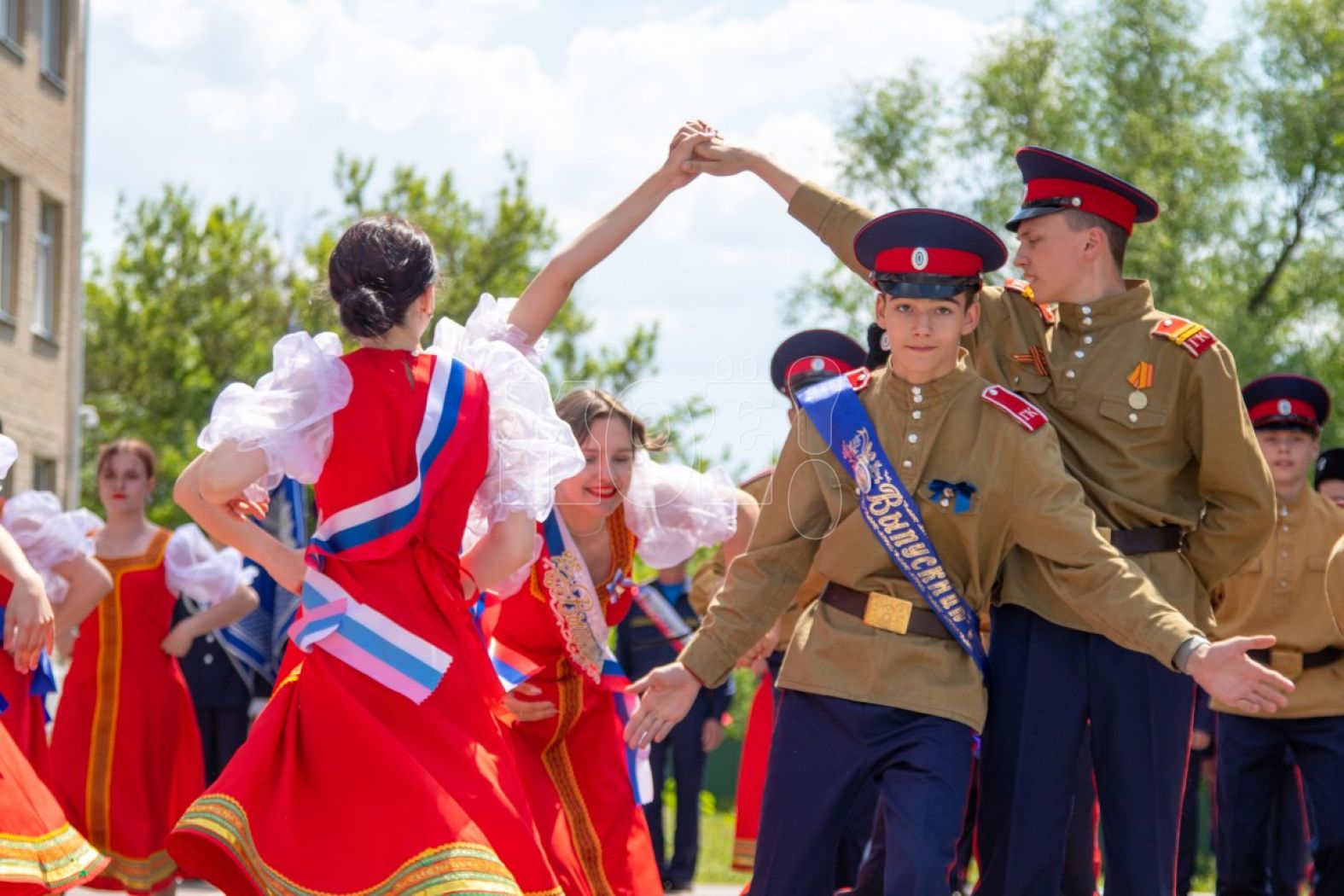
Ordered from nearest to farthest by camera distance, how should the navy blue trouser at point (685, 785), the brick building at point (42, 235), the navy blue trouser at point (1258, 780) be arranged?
the navy blue trouser at point (1258, 780)
the navy blue trouser at point (685, 785)
the brick building at point (42, 235)

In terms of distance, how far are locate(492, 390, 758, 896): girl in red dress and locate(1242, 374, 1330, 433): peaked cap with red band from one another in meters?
2.46

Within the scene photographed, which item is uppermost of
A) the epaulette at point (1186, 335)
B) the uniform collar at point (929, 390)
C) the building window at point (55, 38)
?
the building window at point (55, 38)

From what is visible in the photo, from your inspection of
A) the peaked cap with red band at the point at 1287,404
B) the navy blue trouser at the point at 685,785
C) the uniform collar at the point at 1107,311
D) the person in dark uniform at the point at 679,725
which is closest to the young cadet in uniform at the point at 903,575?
the uniform collar at the point at 1107,311

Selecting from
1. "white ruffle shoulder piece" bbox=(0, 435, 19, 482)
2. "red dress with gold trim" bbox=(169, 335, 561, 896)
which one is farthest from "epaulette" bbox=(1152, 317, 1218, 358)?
"white ruffle shoulder piece" bbox=(0, 435, 19, 482)

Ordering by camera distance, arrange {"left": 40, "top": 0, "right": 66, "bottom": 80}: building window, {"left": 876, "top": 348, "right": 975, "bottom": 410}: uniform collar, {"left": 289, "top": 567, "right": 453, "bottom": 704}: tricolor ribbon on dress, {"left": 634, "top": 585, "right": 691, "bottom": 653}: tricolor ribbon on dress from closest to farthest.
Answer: {"left": 289, "top": 567, "right": 453, "bottom": 704}: tricolor ribbon on dress
{"left": 876, "top": 348, "right": 975, "bottom": 410}: uniform collar
{"left": 634, "top": 585, "right": 691, "bottom": 653}: tricolor ribbon on dress
{"left": 40, "top": 0, "right": 66, "bottom": 80}: building window

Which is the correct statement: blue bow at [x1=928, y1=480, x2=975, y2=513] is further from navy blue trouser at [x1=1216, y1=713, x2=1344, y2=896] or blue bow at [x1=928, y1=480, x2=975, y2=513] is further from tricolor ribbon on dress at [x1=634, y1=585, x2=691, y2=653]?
tricolor ribbon on dress at [x1=634, y1=585, x2=691, y2=653]

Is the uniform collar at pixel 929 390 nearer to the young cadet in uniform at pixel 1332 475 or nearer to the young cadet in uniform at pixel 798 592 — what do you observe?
the young cadet in uniform at pixel 798 592

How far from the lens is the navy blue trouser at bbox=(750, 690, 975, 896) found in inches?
192

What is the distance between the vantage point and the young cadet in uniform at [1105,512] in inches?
211

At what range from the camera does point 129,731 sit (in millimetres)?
8875

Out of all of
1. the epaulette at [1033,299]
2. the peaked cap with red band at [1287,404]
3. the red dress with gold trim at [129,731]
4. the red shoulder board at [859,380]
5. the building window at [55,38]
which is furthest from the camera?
the building window at [55,38]

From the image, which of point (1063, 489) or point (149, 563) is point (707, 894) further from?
point (1063, 489)

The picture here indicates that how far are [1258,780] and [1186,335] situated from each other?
2.96 m

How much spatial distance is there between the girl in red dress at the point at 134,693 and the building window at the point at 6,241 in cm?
1582
